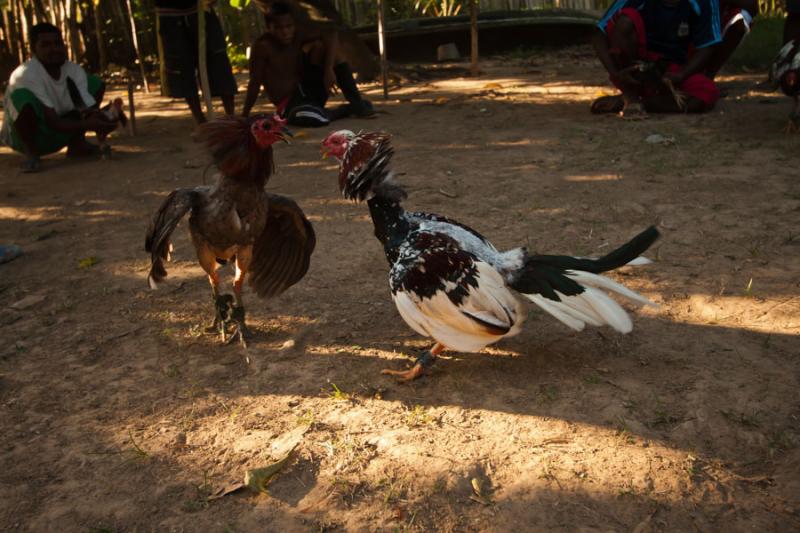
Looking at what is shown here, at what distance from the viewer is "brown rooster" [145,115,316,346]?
137 inches

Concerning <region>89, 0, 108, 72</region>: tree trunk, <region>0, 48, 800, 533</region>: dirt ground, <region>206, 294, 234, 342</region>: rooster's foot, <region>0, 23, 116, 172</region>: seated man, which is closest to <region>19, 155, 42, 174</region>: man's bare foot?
<region>0, 23, 116, 172</region>: seated man

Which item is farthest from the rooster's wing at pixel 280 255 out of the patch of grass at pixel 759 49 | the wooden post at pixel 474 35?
the patch of grass at pixel 759 49

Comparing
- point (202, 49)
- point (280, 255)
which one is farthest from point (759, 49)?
point (280, 255)


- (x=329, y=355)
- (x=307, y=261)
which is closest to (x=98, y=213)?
(x=307, y=261)

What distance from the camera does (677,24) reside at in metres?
7.79

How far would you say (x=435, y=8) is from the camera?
1405 cm

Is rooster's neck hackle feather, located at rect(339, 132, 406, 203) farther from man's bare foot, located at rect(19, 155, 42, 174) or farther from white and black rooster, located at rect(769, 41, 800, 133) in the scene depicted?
man's bare foot, located at rect(19, 155, 42, 174)

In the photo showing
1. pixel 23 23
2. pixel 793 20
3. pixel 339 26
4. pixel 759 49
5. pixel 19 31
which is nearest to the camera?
pixel 793 20

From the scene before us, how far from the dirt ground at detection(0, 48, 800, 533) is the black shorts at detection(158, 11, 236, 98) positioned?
233 centimetres

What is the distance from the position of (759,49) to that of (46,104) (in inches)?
396

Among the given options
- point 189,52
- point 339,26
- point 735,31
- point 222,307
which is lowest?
point 222,307

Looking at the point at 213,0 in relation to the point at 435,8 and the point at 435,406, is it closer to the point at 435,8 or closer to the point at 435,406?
the point at 435,406

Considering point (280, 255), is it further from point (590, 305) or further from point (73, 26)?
point (73, 26)

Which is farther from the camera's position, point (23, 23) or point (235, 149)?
point (23, 23)
